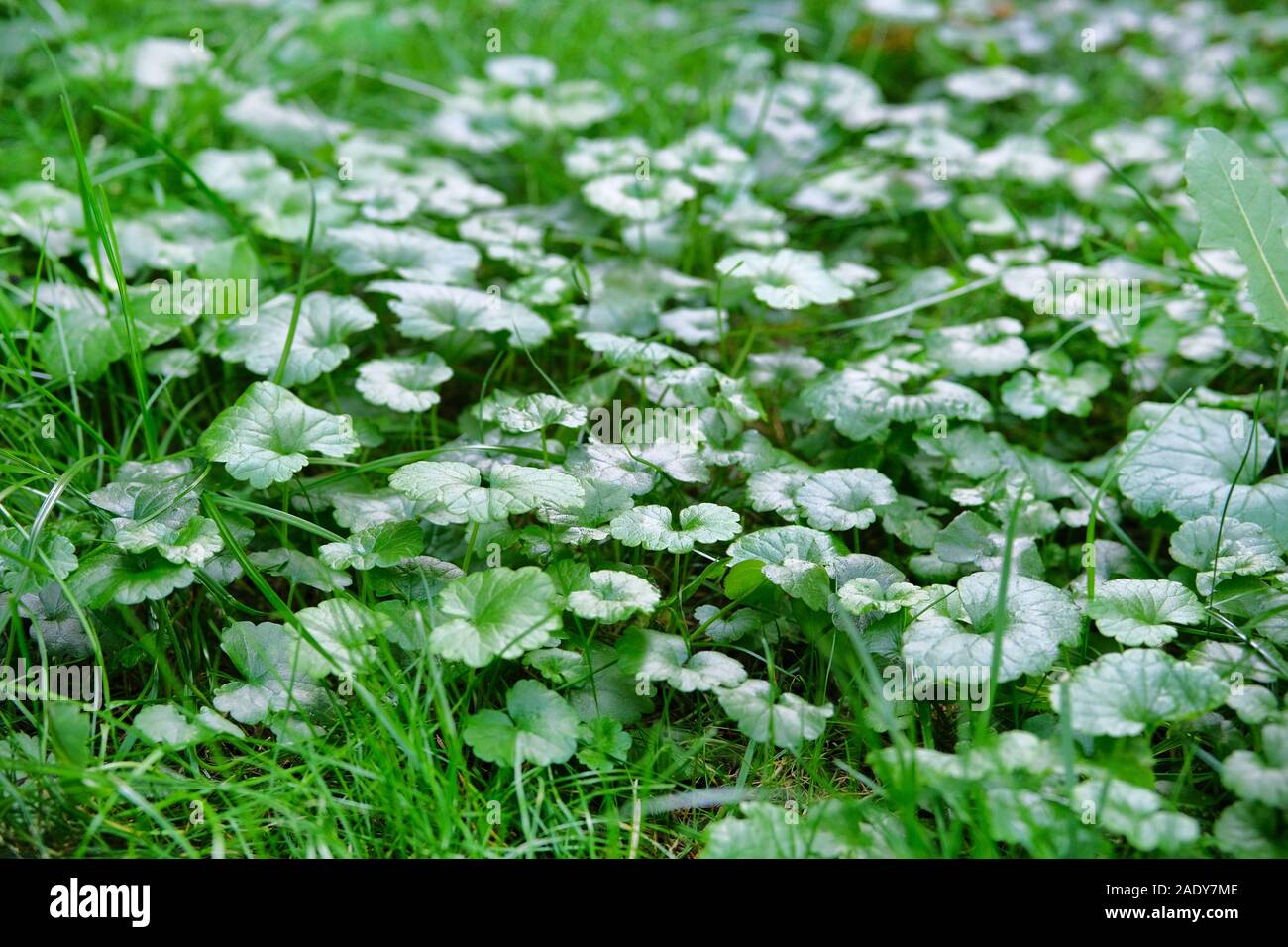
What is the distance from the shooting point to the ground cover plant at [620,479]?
1436 millimetres

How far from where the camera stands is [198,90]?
2951 mm

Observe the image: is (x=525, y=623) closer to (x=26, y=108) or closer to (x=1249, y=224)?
(x=1249, y=224)

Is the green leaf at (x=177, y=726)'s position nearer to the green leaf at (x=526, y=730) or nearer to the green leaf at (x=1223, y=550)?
the green leaf at (x=526, y=730)

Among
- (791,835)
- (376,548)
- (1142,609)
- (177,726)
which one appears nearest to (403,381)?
(376,548)

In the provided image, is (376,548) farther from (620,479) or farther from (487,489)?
(620,479)

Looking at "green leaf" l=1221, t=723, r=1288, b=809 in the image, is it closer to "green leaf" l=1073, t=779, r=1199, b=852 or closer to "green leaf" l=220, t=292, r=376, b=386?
"green leaf" l=1073, t=779, r=1199, b=852

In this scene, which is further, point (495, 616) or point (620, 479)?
point (620, 479)

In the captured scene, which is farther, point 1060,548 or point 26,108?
point 26,108

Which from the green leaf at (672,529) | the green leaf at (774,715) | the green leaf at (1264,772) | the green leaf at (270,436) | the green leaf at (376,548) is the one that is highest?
the green leaf at (270,436)

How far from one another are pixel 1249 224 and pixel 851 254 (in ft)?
3.28

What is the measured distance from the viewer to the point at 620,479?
178cm

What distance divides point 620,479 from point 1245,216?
1225mm

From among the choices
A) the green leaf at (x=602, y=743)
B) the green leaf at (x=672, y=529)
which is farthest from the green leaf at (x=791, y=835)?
the green leaf at (x=672, y=529)
